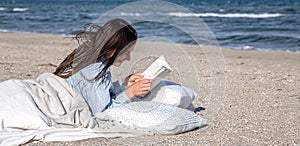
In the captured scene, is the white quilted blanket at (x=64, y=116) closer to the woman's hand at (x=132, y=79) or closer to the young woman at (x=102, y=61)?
the young woman at (x=102, y=61)

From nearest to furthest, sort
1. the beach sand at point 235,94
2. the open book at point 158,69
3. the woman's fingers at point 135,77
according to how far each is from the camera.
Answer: the beach sand at point 235,94 → the open book at point 158,69 → the woman's fingers at point 135,77

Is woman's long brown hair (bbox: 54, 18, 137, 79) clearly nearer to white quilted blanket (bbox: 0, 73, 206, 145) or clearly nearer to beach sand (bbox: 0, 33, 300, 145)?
white quilted blanket (bbox: 0, 73, 206, 145)

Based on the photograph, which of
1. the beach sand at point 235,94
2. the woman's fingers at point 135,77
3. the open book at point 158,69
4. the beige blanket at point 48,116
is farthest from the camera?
the woman's fingers at point 135,77

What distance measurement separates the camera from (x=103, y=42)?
5219 millimetres

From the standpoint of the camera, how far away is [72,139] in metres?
4.74

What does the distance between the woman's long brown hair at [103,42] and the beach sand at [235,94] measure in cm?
82

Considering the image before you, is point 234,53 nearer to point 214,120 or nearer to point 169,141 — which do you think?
point 214,120

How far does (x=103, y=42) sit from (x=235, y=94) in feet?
8.15

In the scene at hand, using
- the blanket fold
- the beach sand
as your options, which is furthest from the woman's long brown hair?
the beach sand

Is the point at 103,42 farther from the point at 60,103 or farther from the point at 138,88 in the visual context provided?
the point at 60,103

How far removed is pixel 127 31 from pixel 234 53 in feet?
27.2

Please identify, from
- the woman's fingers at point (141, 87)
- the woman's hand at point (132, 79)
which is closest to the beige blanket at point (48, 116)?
the woman's fingers at point (141, 87)

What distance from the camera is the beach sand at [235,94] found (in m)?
4.88

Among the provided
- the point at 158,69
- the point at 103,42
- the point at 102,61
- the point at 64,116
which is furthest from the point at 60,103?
the point at 158,69
